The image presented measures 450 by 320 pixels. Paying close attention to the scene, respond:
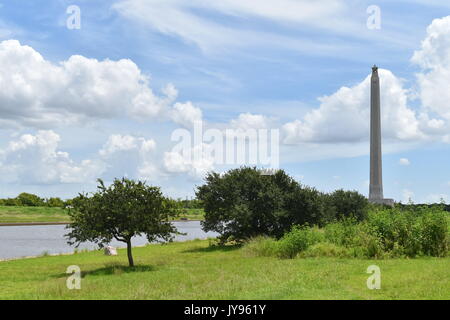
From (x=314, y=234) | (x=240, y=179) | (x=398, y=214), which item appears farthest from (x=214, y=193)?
(x=398, y=214)

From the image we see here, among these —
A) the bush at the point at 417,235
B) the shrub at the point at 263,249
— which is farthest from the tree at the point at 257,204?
the bush at the point at 417,235

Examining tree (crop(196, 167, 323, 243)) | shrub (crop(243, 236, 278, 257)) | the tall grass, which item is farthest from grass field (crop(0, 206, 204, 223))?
the tall grass

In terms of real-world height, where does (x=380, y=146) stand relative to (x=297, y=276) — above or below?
above

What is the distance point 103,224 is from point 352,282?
44.2 ft

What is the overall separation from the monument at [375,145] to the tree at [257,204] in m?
33.3

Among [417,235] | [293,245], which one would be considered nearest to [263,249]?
[293,245]

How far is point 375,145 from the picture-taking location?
72312mm

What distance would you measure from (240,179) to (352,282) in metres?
25.3

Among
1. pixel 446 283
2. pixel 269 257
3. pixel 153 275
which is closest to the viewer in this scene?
pixel 446 283

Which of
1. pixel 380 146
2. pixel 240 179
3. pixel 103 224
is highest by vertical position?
pixel 380 146

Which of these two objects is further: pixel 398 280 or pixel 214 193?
pixel 214 193
